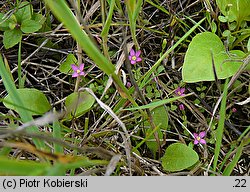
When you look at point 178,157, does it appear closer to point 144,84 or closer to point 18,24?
point 144,84

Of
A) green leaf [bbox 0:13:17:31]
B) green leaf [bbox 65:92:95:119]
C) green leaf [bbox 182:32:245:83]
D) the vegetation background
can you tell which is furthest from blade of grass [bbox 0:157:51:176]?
green leaf [bbox 0:13:17:31]

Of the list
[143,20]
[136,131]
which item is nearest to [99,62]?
[136,131]

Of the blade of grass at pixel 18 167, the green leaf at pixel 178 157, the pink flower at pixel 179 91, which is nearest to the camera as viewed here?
the blade of grass at pixel 18 167

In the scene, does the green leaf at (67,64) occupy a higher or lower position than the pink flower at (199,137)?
higher

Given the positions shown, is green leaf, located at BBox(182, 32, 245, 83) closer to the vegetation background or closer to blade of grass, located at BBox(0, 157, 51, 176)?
the vegetation background

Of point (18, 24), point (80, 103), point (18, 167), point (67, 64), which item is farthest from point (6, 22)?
point (18, 167)

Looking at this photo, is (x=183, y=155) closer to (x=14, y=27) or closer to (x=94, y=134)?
(x=94, y=134)

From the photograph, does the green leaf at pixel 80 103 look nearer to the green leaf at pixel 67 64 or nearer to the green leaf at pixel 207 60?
the green leaf at pixel 67 64
